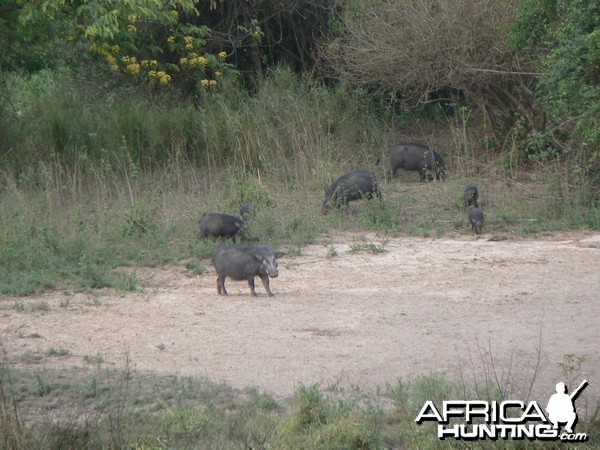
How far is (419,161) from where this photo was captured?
57.1ft

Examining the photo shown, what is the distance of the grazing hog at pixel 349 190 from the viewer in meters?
14.9

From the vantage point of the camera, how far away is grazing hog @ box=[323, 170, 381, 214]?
48.9ft

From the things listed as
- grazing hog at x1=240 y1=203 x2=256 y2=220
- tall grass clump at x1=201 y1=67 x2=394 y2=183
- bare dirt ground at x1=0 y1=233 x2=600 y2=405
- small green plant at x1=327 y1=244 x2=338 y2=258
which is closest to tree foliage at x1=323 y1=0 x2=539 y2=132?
tall grass clump at x1=201 y1=67 x2=394 y2=183

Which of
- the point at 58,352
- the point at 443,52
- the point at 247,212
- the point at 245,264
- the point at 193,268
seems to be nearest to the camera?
the point at 58,352

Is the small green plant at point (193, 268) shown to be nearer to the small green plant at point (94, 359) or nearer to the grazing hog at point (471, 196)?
the small green plant at point (94, 359)

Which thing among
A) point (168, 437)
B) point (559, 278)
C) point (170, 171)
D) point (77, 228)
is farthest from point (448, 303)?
point (170, 171)

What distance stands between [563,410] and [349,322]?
3.37m

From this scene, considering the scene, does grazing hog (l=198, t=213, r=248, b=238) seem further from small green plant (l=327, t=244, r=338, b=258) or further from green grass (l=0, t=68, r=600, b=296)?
small green plant (l=327, t=244, r=338, b=258)

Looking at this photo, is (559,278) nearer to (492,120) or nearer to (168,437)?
(168,437)

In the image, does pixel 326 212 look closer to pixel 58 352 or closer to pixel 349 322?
pixel 349 322

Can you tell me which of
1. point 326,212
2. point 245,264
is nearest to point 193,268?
point 245,264

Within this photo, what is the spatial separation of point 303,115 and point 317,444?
12.9 meters

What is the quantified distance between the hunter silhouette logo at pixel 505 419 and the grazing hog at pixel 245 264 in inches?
156

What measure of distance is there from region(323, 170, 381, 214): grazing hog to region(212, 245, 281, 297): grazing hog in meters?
4.31
